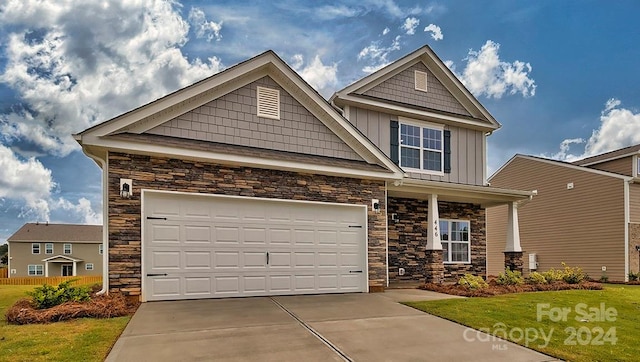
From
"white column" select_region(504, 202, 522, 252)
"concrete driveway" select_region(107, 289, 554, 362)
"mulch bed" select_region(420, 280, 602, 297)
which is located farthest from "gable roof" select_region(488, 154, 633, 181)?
"concrete driveway" select_region(107, 289, 554, 362)

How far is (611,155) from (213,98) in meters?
21.0

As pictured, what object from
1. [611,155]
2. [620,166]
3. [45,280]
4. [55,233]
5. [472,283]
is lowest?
[45,280]

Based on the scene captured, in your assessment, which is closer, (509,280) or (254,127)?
(254,127)

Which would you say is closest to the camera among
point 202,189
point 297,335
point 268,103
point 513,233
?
point 297,335

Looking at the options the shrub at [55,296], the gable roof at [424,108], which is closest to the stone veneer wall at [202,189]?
the shrub at [55,296]

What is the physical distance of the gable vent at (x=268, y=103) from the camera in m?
10.2

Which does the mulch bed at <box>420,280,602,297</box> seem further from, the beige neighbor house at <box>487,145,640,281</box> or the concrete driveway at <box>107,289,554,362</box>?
the beige neighbor house at <box>487,145,640,281</box>

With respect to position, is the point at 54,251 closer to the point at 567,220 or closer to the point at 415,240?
the point at 415,240

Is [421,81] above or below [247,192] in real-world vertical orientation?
above

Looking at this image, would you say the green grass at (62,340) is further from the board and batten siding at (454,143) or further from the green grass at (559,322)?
the board and batten siding at (454,143)

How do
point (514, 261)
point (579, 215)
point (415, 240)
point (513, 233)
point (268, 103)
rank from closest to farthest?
1. point (268, 103)
2. point (415, 240)
3. point (514, 261)
4. point (513, 233)
5. point (579, 215)

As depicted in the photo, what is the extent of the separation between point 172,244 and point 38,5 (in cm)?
938

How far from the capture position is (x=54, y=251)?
40469 millimetres

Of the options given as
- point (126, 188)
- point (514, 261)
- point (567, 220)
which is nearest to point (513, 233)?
point (514, 261)
